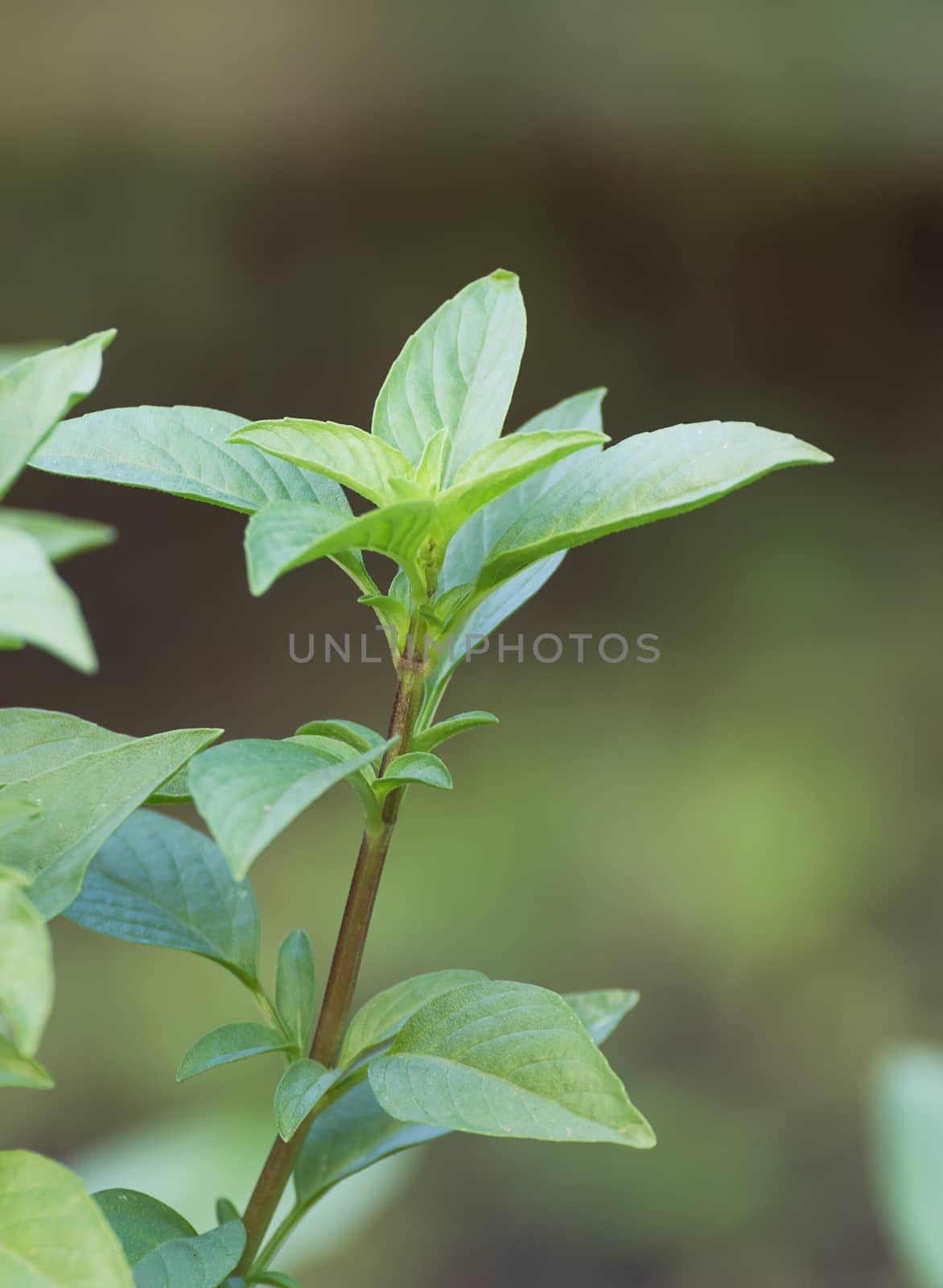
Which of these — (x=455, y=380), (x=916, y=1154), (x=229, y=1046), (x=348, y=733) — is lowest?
(x=916, y=1154)

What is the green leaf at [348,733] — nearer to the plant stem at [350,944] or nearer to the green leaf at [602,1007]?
the plant stem at [350,944]

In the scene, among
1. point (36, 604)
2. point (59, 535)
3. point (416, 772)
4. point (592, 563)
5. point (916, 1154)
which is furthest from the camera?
point (592, 563)

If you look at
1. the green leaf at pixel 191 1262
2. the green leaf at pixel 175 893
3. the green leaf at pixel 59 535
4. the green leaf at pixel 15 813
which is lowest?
the green leaf at pixel 191 1262

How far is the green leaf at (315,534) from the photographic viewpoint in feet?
0.91

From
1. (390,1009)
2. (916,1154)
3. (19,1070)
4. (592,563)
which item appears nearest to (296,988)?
(390,1009)

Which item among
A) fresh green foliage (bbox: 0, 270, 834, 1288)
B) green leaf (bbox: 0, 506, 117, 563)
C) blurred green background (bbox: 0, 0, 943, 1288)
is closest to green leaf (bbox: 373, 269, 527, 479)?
fresh green foliage (bbox: 0, 270, 834, 1288)

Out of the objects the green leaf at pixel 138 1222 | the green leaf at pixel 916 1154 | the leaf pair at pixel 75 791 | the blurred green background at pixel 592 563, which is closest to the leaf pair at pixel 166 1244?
the green leaf at pixel 138 1222

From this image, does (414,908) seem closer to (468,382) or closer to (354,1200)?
(354,1200)

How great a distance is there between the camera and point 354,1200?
85cm

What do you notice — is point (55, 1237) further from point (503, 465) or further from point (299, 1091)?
point (503, 465)

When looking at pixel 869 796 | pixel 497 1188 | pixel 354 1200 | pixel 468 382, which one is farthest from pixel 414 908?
pixel 468 382

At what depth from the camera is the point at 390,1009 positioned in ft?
1.31

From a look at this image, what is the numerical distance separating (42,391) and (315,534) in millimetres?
71

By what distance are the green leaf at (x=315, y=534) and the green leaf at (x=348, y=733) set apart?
0.05 meters
